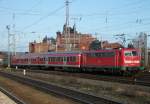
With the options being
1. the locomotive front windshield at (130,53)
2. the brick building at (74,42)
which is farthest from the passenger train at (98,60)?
the brick building at (74,42)

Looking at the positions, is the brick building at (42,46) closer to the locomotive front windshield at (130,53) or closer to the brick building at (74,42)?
the brick building at (74,42)

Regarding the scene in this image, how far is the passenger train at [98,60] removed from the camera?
39.1 metres

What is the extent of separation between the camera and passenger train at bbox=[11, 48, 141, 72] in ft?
128

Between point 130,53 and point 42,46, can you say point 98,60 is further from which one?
point 42,46

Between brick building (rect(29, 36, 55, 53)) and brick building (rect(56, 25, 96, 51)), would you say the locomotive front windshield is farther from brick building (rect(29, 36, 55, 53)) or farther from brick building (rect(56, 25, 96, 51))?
brick building (rect(29, 36, 55, 53))

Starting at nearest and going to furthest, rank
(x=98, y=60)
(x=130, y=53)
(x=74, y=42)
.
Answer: (x=130, y=53)
(x=98, y=60)
(x=74, y=42)

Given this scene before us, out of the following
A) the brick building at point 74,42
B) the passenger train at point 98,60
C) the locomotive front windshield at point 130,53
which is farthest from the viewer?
the brick building at point 74,42

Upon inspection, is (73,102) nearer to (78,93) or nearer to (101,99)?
(101,99)

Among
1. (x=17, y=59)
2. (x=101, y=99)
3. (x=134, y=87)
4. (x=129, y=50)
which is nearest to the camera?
(x=101, y=99)

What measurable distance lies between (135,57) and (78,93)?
18.7 metres

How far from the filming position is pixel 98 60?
43.1 meters

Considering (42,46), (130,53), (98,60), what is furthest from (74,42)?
(42,46)

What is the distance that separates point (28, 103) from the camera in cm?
1883

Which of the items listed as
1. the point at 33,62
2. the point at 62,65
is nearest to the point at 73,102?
the point at 62,65
